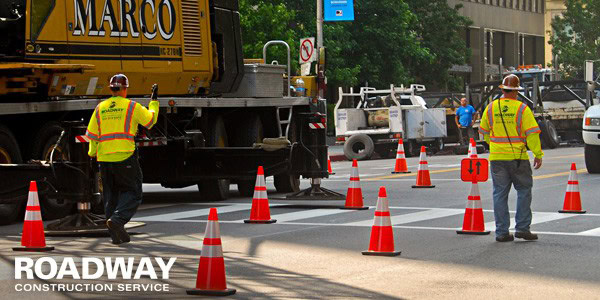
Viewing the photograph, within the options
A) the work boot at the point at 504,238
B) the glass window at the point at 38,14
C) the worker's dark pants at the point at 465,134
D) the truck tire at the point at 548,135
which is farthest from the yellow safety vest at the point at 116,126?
the truck tire at the point at 548,135

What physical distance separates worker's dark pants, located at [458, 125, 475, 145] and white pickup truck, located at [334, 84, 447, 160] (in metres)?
0.62

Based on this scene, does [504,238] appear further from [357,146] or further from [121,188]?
[357,146]

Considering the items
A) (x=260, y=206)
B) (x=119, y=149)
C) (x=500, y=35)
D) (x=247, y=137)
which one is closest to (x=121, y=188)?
(x=119, y=149)

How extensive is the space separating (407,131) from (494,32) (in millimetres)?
56680

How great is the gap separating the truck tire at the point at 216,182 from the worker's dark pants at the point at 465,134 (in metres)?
18.8

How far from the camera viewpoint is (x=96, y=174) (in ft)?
51.3

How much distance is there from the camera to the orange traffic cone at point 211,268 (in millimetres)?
9984

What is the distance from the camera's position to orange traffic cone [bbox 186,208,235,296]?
998 cm

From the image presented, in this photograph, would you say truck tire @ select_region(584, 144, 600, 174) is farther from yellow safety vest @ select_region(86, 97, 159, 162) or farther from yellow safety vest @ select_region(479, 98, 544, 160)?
yellow safety vest @ select_region(86, 97, 159, 162)

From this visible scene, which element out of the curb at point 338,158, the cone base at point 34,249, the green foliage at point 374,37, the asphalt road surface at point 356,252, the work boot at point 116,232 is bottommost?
the curb at point 338,158

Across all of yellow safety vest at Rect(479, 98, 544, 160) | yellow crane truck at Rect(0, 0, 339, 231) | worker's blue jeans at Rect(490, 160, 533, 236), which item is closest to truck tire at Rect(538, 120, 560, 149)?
yellow crane truck at Rect(0, 0, 339, 231)

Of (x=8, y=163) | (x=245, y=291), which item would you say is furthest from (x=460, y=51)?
(x=245, y=291)

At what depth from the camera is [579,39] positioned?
281ft

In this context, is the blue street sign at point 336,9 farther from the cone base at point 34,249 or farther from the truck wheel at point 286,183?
the cone base at point 34,249
